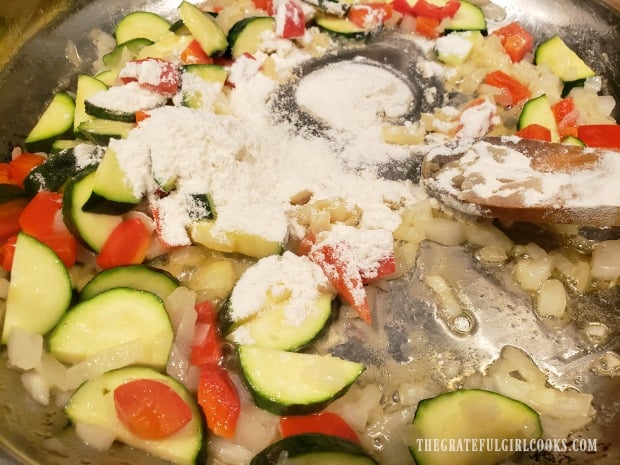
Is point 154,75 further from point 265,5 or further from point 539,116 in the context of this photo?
point 539,116

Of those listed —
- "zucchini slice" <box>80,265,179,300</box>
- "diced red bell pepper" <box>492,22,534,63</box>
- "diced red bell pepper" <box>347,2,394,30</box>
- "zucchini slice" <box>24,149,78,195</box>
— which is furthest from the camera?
"diced red bell pepper" <box>347,2,394,30</box>

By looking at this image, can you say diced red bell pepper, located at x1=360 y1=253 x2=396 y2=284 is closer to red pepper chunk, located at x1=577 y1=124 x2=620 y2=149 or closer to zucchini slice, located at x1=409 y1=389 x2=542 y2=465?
zucchini slice, located at x1=409 y1=389 x2=542 y2=465

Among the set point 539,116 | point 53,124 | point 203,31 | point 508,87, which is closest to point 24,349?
point 53,124

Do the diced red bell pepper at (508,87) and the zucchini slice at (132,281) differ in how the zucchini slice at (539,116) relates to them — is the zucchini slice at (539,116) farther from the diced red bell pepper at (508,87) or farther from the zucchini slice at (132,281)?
the zucchini slice at (132,281)

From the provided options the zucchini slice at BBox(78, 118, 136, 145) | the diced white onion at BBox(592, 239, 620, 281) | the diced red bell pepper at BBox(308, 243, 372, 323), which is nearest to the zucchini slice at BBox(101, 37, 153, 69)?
the zucchini slice at BBox(78, 118, 136, 145)

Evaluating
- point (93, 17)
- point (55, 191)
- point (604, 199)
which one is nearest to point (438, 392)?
point (604, 199)

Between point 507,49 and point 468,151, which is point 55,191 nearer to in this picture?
point 468,151
